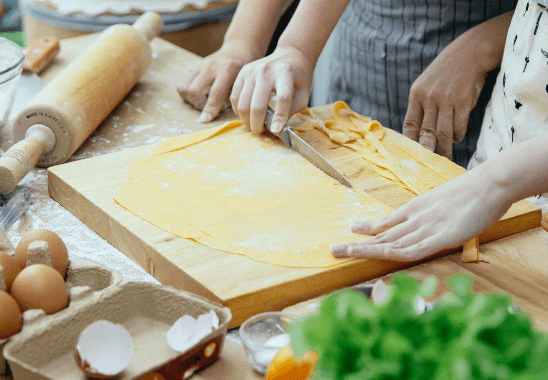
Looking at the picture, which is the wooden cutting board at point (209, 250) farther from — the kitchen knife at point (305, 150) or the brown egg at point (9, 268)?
the brown egg at point (9, 268)

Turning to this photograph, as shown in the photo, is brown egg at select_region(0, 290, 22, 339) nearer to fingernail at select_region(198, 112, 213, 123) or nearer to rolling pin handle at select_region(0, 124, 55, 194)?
rolling pin handle at select_region(0, 124, 55, 194)

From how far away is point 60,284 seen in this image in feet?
2.52

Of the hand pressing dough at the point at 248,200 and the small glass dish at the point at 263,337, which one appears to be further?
the hand pressing dough at the point at 248,200

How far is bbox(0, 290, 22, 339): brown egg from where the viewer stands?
0.70 meters

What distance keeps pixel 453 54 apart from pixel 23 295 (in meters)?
1.27

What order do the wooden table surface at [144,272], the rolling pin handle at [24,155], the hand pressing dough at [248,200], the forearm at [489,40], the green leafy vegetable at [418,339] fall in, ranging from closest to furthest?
the green leafy vegetable at [418,339] → the wooden table surface at [144,272] → the hand pressing dough at [248,200] → the rolling pin handle at [24,155] → the forearm at [489,40]

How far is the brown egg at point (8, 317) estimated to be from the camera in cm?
70

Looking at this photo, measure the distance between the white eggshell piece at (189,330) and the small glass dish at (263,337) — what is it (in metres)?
0.04

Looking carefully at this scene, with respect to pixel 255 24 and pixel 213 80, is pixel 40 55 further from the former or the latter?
pixel 255 24

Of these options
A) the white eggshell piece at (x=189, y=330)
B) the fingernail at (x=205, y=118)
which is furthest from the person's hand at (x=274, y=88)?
the white eggshell piece at (x=189, y=330)

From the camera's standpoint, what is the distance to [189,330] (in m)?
0.75

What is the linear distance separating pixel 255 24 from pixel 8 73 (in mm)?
767

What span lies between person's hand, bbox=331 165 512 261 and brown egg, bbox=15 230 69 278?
43 cm

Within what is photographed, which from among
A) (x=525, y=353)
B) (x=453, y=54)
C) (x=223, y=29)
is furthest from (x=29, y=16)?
(x=525, y=353)
